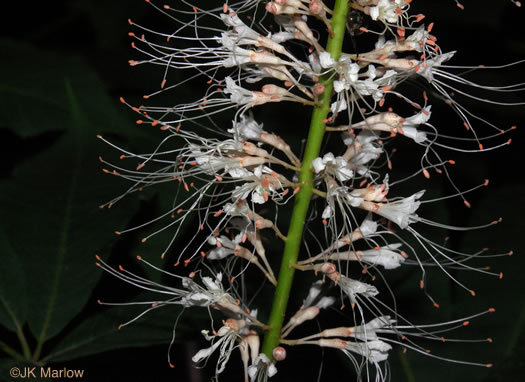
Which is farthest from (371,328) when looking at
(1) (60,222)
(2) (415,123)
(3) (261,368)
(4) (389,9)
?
(1) (60,222)

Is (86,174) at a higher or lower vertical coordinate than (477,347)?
higher

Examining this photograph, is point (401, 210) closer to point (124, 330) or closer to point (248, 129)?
point (248, 129)

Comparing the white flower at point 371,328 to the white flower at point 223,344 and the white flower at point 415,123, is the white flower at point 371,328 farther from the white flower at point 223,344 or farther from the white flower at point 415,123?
the white flower at point 415,123

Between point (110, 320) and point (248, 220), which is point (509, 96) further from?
point (110, 320)

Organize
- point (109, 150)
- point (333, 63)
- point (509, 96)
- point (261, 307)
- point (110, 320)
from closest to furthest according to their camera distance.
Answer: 1. point (333, 63)
2. point (110, 320)
3. point (261, 307)
4. point (109, 150)
5. point (509, 96)

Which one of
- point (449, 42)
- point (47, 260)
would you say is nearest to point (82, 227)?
point (47, 260)
